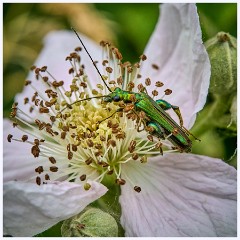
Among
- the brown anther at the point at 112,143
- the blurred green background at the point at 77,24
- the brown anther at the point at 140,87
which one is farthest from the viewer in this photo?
the blurred green background at the point at 77,24

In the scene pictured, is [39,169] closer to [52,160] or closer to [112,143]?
[52,160]

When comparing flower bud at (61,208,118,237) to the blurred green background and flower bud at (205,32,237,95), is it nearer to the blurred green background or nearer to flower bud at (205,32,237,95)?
flower bud at (205,32,237,95)

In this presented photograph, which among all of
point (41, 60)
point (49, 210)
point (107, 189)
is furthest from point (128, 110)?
point (41, 60)

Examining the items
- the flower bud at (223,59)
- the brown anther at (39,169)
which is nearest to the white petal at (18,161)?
the brown anther at (39,169)

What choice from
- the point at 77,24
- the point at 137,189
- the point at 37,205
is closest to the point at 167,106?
the point at 137,189

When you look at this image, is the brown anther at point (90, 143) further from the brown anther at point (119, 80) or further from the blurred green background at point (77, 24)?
the blurred green background at point (77, 24)

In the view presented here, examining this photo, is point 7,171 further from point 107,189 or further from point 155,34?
point 155,34
